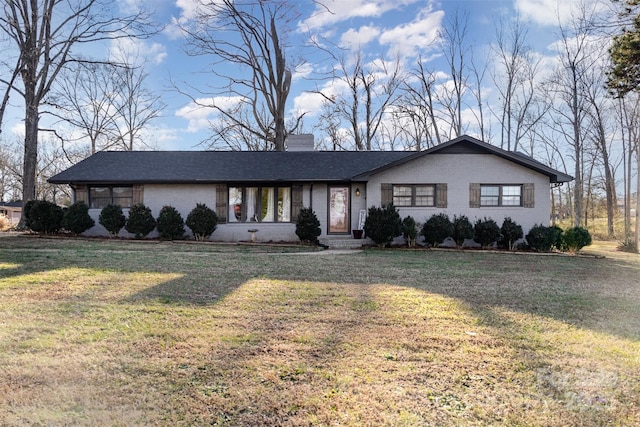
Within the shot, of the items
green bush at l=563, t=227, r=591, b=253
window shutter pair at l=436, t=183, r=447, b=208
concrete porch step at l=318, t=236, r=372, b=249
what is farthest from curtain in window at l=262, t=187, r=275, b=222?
green bush at l=563, t=227, r=591, b=253

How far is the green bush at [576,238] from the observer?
1188 centimetres

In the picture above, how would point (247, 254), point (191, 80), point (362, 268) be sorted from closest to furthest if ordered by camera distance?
point (362, 268)
point (247, 254)
point (191, 80)

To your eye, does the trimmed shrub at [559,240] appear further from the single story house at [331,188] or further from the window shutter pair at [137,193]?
the window shutter pair at [137,193]

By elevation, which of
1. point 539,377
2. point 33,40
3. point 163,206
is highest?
point 33,40

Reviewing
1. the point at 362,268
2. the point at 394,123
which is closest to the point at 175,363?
the point at 362,268

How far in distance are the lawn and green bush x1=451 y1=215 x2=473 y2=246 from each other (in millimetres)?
5183

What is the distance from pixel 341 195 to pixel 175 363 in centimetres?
1066

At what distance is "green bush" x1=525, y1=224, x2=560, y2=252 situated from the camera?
38.6ft

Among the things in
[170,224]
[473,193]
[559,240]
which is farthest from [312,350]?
[559,240]

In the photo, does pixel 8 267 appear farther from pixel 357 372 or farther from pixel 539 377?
pixel 539 377

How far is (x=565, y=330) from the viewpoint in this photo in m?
3.96

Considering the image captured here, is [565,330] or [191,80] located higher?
[191,80]

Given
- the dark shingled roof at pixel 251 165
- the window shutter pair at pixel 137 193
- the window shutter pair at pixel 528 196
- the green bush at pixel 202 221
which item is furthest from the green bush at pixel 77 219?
the window shutter pair at pixel 528 196

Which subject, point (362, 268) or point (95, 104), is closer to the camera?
point (362, 268)
